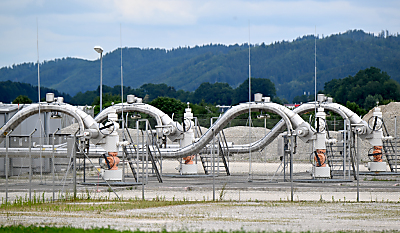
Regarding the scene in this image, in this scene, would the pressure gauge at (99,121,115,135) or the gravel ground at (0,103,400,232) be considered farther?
the pressure gauge at (99,121,115,135)

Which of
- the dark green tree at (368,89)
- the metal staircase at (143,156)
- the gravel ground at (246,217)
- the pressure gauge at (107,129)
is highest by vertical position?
the dark green tree at (368,89)

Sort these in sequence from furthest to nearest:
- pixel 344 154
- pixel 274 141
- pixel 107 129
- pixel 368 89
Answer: pixel 368 89 → pixel 274 141 → pixel 344 154 → pixel 107 129

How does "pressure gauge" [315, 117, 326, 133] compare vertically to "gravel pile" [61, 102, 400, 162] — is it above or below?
above

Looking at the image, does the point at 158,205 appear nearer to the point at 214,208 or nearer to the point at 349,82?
the point at 214,208

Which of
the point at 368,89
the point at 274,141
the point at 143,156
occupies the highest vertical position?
the point at 368,89

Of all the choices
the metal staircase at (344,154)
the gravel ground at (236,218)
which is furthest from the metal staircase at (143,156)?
the metal staircase at (344,154)

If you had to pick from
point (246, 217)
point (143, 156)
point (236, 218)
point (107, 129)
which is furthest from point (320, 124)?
point (236, 218)

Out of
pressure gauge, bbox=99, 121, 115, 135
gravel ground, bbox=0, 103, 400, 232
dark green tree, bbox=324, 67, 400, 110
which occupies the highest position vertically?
dark green tree, bbox=324, 67, 400, 110

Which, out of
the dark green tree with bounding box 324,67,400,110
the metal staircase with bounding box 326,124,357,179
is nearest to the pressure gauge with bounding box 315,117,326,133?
the metal staircase with bounding box 326,124,357,179

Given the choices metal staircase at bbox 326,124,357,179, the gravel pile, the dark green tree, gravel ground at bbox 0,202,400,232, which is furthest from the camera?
the dark green tree

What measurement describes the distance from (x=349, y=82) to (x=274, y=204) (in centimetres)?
11862

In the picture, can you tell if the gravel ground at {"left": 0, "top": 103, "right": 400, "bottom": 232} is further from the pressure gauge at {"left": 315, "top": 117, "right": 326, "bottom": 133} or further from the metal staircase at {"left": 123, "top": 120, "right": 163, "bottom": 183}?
the pressure gauge at {"left": 315, "top": 117, "right": 326, "bottom": 133}

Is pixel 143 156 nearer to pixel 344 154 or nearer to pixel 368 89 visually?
pixel 344 154

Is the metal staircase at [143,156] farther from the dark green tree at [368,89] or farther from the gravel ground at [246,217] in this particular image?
the dark green tree at [368,89]
